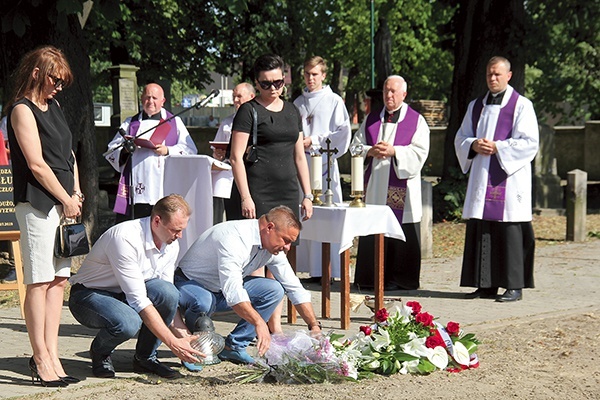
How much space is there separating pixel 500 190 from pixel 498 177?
126 mm

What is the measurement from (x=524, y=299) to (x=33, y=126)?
17.8 ft

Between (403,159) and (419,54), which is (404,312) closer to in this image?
(403,159)

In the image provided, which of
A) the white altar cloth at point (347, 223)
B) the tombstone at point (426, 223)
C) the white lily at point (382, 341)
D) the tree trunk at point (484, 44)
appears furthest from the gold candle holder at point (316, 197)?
the tree trunk at point (484, 44)

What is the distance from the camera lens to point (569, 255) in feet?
44.3

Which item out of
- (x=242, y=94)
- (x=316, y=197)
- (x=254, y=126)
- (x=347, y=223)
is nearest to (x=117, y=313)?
(x=254, y=126)

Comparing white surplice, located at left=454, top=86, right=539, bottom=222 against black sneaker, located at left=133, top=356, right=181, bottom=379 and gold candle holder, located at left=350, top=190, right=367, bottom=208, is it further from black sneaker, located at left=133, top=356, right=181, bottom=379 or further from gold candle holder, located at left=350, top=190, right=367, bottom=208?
black sneaker, located at left=133, top=356, right=181, bottom=379

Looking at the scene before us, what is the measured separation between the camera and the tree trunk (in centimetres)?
1772

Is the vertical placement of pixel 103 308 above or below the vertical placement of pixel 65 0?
below

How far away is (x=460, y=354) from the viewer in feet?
22.8

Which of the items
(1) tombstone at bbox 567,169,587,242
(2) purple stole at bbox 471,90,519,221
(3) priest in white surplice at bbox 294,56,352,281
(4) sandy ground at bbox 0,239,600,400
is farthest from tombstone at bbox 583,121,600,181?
(3) priest in white surplice at bbox 294,56,352,281

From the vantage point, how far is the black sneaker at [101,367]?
21.7ft

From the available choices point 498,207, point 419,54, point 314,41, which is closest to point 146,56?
point 314,41

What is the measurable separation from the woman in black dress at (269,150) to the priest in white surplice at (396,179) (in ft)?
6.57

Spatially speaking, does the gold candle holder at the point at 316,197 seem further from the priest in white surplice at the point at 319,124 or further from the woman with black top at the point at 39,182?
the woman with black top at the point at 39,182
